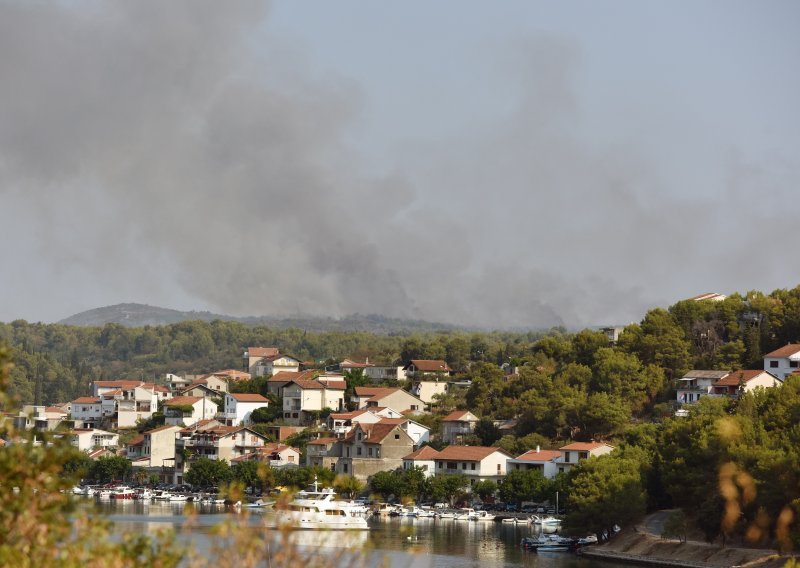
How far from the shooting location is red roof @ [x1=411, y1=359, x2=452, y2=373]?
9006 cm

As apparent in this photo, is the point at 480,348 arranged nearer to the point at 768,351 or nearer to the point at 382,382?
the point at 382,382

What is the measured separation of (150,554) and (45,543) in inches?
52.3

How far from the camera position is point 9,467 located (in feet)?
34.4

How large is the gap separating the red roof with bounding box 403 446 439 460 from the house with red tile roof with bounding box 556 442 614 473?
25.1 feet

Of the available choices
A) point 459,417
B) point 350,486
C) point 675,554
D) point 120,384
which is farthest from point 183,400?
point 675,554

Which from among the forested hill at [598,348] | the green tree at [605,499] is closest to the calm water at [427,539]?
the green tree at [605,499]

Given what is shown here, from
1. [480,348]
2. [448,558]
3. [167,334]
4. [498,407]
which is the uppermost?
[167,334]

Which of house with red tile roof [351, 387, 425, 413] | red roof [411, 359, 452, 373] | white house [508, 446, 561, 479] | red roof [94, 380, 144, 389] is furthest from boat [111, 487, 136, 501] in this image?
red roof [411, 359, 452, 373]

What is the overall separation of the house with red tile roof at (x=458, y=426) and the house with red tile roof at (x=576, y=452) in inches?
426

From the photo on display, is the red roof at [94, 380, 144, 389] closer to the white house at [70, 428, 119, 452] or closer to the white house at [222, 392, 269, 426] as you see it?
the white house at [70, 428, 119, 452]

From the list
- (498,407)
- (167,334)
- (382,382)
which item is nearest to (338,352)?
(167,334)

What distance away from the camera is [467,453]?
63.0m

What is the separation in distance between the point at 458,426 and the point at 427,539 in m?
24.1

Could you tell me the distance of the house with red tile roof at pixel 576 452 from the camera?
57281 millimetres
